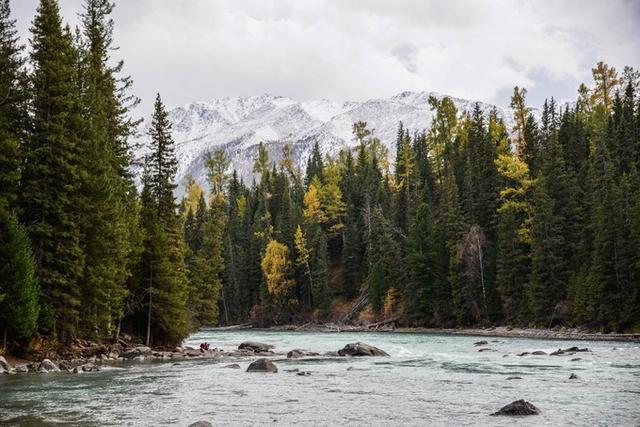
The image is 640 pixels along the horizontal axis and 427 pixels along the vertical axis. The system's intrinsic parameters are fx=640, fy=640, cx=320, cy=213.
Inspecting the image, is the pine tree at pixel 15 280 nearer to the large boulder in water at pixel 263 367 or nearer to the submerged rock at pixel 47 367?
the submerged rock at pixel 47 367

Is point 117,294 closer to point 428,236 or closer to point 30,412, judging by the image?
point 30,412

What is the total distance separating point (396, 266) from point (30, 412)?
7101 centimetres

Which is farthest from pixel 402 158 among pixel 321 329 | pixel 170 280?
pixel 170 280

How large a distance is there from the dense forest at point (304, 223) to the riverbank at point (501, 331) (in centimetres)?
178

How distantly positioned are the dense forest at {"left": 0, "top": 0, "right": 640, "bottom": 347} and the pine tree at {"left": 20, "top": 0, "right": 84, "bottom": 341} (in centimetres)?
11

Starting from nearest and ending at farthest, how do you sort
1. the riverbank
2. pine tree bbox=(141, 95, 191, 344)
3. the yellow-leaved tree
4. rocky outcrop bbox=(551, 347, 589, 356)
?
rocky outcrop bbox=(551, 347, 589, 356) → pine tree bbox=(141, 95, 191, 344) → the riverbank → the yellow-leaved tree

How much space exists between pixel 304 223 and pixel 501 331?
1720 inches

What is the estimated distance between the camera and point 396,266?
285 ft

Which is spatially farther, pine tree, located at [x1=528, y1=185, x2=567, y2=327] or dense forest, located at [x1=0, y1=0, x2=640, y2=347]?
pine tree, located at [x1=528, y1=185, x2=567, y2=327]

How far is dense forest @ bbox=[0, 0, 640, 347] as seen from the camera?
112 feet

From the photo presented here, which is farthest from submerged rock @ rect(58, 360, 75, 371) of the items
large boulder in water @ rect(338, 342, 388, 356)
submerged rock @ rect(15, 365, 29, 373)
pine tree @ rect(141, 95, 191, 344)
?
large boulder in water @ rect(338, 342, 388, 356)

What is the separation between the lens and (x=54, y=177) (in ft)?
113

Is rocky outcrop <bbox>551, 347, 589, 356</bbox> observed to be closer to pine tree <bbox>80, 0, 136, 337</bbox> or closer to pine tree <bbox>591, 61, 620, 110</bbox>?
pine tree <bbox>80, 0, 136, 337</bbox>

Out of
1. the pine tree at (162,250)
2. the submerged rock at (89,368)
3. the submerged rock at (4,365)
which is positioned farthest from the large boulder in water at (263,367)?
the pine tree at (162,250)
